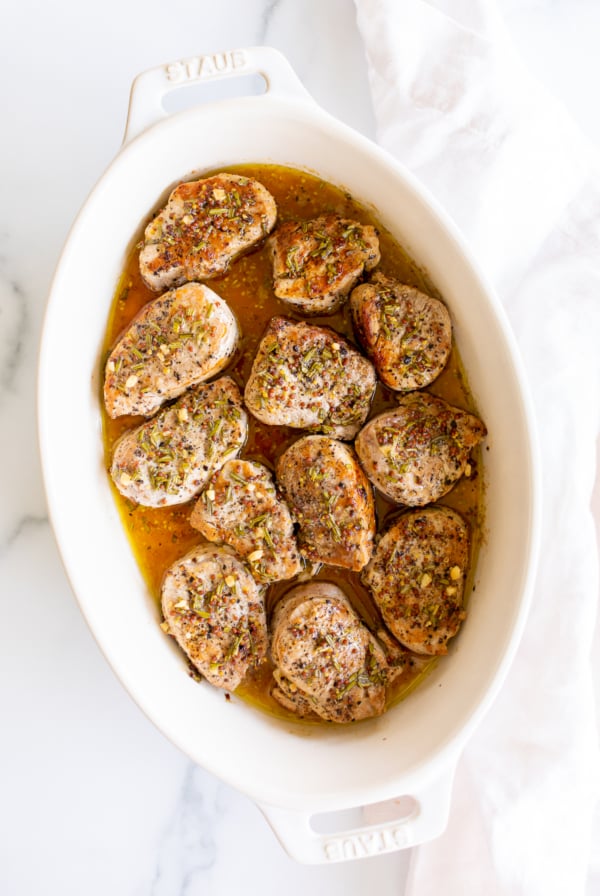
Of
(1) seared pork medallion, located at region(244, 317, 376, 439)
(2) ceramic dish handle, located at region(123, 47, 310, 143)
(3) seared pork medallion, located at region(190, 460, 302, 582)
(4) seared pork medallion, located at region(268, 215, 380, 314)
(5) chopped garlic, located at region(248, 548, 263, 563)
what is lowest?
(5) chopped garlic, located at region(248, 548, 263, 563)

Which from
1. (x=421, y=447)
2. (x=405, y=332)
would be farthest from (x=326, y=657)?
(x=405, y=332)

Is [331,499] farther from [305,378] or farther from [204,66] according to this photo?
[204,66]

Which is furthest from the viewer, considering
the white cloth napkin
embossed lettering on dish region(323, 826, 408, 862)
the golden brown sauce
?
the white cloth napkin

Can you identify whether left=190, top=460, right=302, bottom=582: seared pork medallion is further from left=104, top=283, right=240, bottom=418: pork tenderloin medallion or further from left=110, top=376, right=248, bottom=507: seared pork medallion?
left=104, top=283, right=240, bottom=418: pork tenderloin medallion

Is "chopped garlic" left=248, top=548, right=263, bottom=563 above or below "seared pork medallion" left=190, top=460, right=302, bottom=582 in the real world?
below

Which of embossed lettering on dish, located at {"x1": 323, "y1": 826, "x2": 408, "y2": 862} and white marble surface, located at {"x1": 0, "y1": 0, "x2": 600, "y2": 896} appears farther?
white marble surface, located at {"x1": 0, "y1": 0, "x2": 600, "y2": 896}

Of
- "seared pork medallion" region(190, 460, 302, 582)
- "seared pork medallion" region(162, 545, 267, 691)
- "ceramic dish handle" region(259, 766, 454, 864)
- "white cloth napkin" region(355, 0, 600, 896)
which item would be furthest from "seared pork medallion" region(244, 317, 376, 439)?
"ceramic dish handle" region(259, 766, 454, 864)

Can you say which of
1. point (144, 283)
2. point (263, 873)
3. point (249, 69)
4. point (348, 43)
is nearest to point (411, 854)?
point (263, 873)

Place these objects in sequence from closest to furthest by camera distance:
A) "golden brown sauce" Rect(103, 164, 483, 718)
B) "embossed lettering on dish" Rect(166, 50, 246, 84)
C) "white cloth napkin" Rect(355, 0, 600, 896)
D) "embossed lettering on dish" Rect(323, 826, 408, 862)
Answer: "embossed lettering on dish" Rect(166, 50, 246, 84) < "embossed lettering on dish" Rect(323, 826, 408, 862) < "golden brown sauce" Rect(103, 164, 483, 718) < "white cloth napkin" Rect(355, 0, 600, 896)
